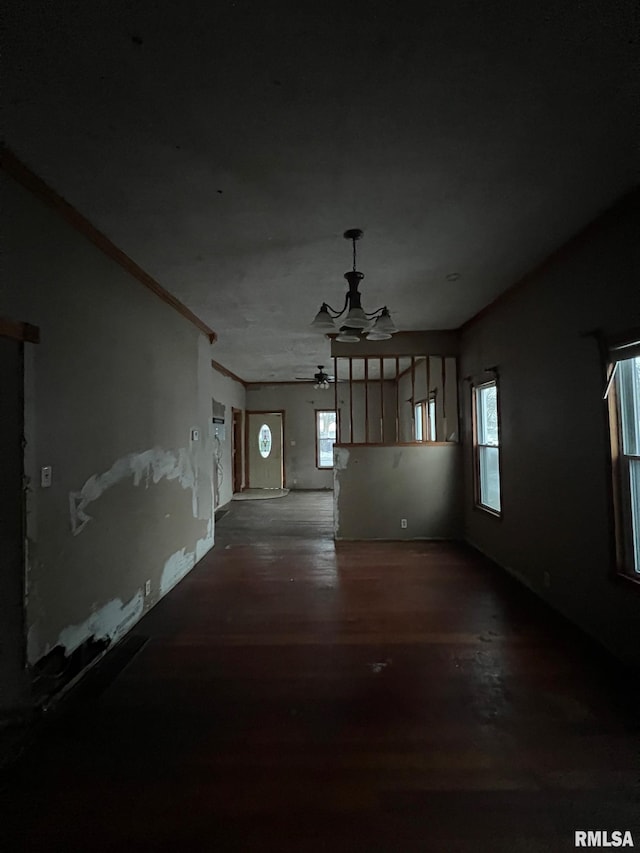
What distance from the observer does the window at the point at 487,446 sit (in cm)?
448

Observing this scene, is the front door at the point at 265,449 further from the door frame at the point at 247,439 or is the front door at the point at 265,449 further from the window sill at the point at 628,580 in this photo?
the window sill at the point at 628,580

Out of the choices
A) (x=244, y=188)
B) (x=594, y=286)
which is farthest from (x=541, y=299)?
(x=244, y=188)

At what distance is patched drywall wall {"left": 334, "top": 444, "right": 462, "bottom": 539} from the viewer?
5305 millimetres

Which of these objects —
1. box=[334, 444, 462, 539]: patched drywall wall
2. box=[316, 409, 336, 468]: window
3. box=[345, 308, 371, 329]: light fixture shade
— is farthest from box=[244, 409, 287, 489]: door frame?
box=[345, 308, 371, 329]: light fixture shade

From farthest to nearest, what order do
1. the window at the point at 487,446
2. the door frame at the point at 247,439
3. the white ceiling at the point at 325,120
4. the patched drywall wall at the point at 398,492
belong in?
the door frame at the point at 247,439, the patched drywall wall at the point at 398,492, the window at the point at 487,446, the white ceiling at the point at 325,120

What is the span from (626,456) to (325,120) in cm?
242

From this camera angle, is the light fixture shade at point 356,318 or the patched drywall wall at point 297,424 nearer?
the light fixture shade at point 356,318

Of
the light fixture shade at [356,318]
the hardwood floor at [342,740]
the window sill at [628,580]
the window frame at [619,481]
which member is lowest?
the hardwood floor at [342,740]

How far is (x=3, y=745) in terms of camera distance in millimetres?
1810

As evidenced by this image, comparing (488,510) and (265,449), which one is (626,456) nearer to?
(488,510)

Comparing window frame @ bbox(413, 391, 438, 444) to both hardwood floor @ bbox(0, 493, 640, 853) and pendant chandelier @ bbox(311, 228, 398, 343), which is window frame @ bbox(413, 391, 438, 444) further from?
hardwood floor @ bbox(0, 493, 640, 853)

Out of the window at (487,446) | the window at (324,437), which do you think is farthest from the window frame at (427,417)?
the window at (324,437)

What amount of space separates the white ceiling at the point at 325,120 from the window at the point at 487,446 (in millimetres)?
1982

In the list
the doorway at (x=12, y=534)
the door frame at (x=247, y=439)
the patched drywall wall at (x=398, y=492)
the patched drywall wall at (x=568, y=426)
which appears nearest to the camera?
the doorway at (x=12, y=534)
